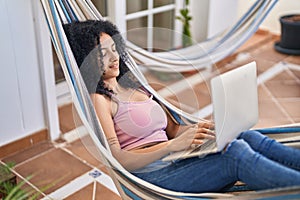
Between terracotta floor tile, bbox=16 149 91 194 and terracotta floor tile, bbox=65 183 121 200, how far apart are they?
0.11 metres

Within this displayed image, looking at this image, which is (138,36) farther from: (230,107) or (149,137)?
(230,107)

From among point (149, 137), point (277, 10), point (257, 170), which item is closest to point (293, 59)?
point (277, 10)

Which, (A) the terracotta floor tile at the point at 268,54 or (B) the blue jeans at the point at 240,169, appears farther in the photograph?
(A) the terracotta floor tile at the point at 268,54

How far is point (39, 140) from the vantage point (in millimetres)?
2275

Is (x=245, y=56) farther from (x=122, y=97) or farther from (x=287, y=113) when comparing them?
A: (x=122, y=97)

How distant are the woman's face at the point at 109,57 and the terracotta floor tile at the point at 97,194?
657mm

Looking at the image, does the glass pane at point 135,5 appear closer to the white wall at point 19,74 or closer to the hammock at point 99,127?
the white wall at point 19,74

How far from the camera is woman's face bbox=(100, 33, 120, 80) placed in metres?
1.45

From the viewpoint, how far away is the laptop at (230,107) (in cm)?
122

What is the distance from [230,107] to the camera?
1.26 meters

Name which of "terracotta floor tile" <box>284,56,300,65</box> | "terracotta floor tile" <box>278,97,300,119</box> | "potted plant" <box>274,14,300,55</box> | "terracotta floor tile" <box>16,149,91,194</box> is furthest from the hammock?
"potted plant" <box>274,14,300,55</box>

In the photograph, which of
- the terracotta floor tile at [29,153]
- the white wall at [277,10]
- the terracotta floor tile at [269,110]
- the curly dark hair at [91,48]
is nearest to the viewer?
the curly dark hair at [91,48]

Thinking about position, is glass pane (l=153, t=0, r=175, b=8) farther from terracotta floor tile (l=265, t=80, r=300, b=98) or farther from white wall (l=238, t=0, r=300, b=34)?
white wall (l=238, t=0, r=300, b=34)

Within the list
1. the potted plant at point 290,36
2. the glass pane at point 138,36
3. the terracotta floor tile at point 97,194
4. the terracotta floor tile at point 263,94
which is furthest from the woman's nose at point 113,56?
the potted plant at point 290,36
